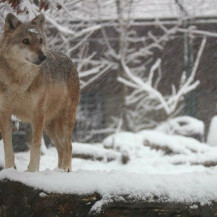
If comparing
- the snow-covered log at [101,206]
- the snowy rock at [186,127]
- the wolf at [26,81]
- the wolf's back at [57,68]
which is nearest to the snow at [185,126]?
the snowy rock at [186,127]

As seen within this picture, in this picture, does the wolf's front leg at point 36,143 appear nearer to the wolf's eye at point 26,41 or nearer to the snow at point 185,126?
the wolf's eye at point 26,41

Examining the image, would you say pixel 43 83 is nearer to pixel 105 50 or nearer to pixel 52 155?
pixel 52 155

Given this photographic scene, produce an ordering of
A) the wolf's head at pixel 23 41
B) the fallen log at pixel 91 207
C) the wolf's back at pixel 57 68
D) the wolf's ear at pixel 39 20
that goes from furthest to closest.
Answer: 1. the wolf's back at pixel 57 68
2. the wolf's ear at pixel 39 20
3. the wolf's head at pixel 23 41
4. the fallen log at pixel 91 207

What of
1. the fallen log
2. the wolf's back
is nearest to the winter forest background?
the wolf's back

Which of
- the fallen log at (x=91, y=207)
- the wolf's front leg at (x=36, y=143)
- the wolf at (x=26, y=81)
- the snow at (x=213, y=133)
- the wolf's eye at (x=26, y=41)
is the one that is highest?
the wolf's eye at (x=26, y=41)

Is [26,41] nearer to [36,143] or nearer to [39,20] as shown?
[39,20]

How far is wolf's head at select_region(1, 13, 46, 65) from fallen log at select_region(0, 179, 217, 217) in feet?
4.29

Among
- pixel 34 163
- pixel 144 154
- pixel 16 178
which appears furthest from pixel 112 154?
pixel 16 178

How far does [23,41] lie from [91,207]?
1800 millimetres

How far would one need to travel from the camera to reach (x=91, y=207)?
158 inches

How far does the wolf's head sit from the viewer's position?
15.4 feet

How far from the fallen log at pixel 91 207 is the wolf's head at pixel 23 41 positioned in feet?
4.29

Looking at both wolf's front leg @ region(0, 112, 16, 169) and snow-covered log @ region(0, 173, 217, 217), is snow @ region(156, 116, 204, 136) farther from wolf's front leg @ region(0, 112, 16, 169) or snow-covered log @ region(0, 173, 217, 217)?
snow-covered log @ region(0, 173, 217, 217)

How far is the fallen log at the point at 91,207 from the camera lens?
13.0ft
